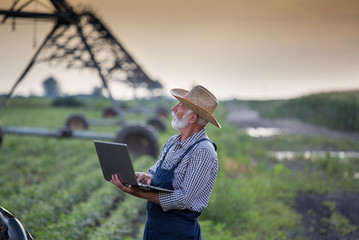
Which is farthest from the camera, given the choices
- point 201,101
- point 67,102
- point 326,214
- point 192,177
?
point 67,102

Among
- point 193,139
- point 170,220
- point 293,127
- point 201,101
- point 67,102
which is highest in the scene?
point 201,101

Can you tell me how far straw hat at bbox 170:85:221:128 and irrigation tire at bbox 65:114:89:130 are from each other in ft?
46.5

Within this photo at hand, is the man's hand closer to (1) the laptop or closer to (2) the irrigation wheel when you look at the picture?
(1) the laptop

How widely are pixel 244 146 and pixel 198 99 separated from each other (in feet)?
34.1

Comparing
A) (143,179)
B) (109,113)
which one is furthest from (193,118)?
(109,113)

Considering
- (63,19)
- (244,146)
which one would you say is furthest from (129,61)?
(244,146)

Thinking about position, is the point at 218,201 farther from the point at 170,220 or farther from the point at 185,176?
the point at 185,176

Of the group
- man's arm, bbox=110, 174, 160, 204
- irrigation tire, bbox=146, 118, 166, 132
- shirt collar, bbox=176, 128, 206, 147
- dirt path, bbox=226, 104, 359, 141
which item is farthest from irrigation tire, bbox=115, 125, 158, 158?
dirt path, bbox=226, 104, 359, 141

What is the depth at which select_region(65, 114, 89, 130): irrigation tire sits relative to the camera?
16.3 meters

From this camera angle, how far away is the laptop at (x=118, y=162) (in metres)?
2.32

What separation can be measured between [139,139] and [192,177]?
21.6 ft

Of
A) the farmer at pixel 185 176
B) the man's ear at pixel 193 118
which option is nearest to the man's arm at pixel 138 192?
the farmer at pixel 185 176

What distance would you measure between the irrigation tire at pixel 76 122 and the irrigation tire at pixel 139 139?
25.6 ft

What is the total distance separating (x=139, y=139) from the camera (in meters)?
8.96
